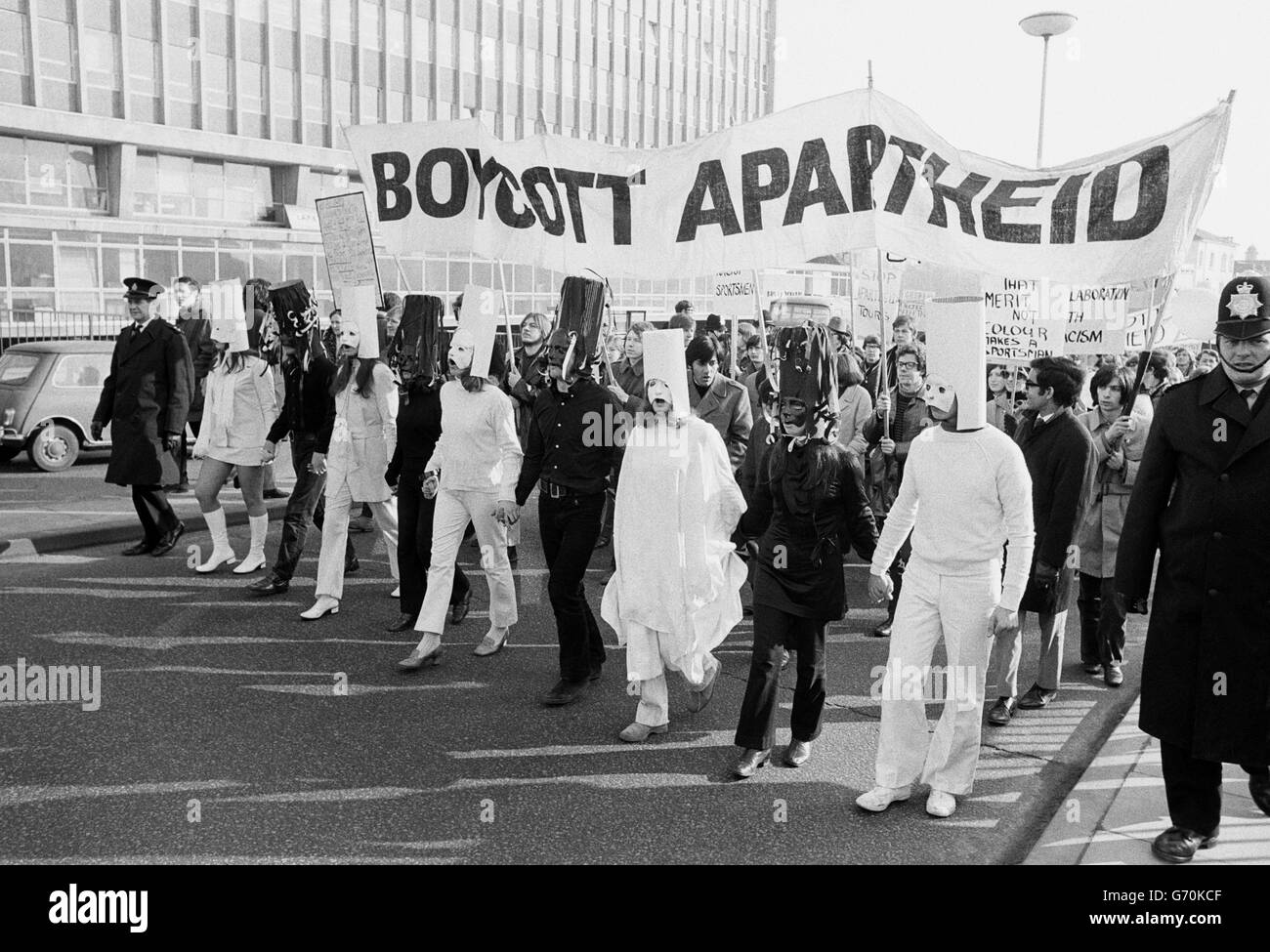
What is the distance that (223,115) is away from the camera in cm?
3519

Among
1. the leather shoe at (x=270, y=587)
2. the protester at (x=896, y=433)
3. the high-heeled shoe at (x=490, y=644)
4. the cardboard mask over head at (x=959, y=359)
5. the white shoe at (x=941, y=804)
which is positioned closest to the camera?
the white shoe at (x=941, y=804)

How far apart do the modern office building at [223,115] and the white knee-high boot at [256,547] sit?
12.2 metres

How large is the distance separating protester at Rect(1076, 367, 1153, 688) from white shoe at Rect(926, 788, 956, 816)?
239cm

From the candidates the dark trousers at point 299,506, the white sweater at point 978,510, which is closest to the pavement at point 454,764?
the dark trousers at point 299,506

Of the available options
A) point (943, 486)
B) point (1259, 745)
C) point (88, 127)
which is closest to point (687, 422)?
point (943, 486)

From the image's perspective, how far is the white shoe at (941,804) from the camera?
4.71 m

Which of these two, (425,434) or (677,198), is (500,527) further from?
(677,198)

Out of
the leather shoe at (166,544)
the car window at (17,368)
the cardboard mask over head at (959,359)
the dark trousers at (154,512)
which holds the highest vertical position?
the cardboard mask over head at (959,359)

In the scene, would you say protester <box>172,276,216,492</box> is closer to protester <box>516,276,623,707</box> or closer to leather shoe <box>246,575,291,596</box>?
leather shoe <box>246,575,291,596</box>

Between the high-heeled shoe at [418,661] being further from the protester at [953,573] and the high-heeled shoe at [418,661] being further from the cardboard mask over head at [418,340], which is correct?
the protester at [953,573]

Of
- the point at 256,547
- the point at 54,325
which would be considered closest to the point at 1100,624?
the point at 256,547

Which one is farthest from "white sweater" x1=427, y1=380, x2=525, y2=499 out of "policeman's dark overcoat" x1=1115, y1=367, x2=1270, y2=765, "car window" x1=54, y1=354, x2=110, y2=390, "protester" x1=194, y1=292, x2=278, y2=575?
"car window" x1=54, y1=354, x2=110, y2=390

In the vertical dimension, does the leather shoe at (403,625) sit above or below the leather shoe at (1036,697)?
above
